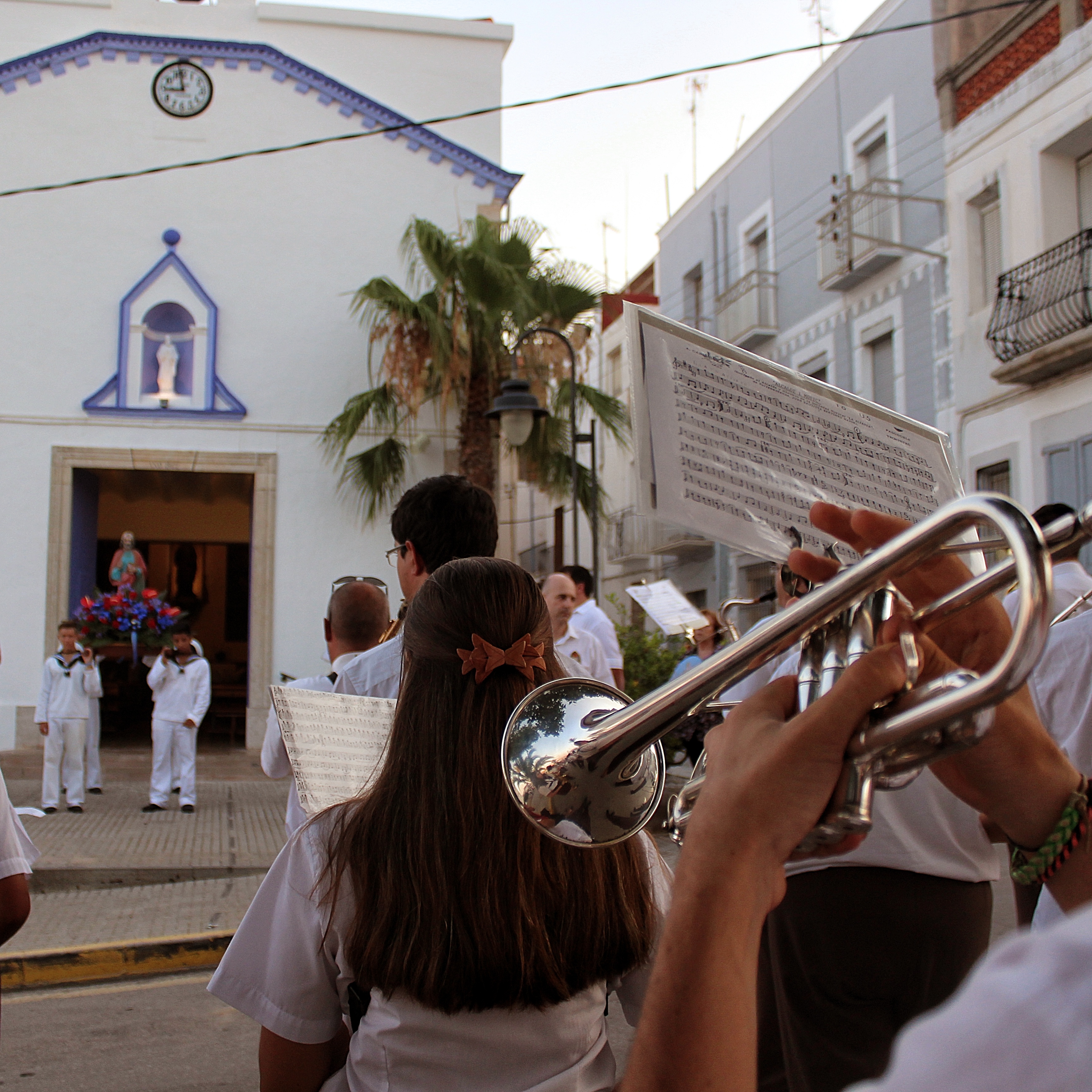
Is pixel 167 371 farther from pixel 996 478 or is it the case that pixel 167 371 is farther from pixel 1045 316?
pixel 1045 316

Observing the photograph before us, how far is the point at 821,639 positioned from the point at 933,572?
0.44m

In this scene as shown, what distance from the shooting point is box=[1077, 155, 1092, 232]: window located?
1154cm

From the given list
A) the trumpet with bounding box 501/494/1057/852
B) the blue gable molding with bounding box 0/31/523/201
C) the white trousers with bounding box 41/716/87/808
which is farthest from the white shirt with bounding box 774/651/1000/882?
the blue gable molding with bounding box 0/31/523/201

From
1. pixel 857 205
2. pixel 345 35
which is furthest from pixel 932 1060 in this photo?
pixel 345 35

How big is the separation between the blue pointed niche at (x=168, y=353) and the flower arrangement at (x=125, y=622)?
3.31m

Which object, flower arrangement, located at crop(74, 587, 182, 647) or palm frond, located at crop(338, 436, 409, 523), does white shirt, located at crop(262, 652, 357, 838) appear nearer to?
flower arrangement, located at crop(74, 587, 182, 647)

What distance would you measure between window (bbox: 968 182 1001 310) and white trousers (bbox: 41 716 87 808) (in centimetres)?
1089

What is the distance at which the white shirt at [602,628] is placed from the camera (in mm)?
7098

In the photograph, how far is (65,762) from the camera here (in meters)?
10.0

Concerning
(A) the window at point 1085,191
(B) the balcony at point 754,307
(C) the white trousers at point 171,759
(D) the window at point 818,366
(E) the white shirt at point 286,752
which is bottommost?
(C) the white trousers at point 171,759

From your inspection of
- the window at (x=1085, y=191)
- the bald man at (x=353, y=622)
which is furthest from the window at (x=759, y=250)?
the bald man at (x=353, y=622)

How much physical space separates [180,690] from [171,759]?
2.28 feet

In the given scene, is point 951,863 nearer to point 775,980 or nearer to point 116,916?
point 775,980

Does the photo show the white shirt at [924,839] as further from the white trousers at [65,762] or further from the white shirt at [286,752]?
the white trousers at [65,762]
